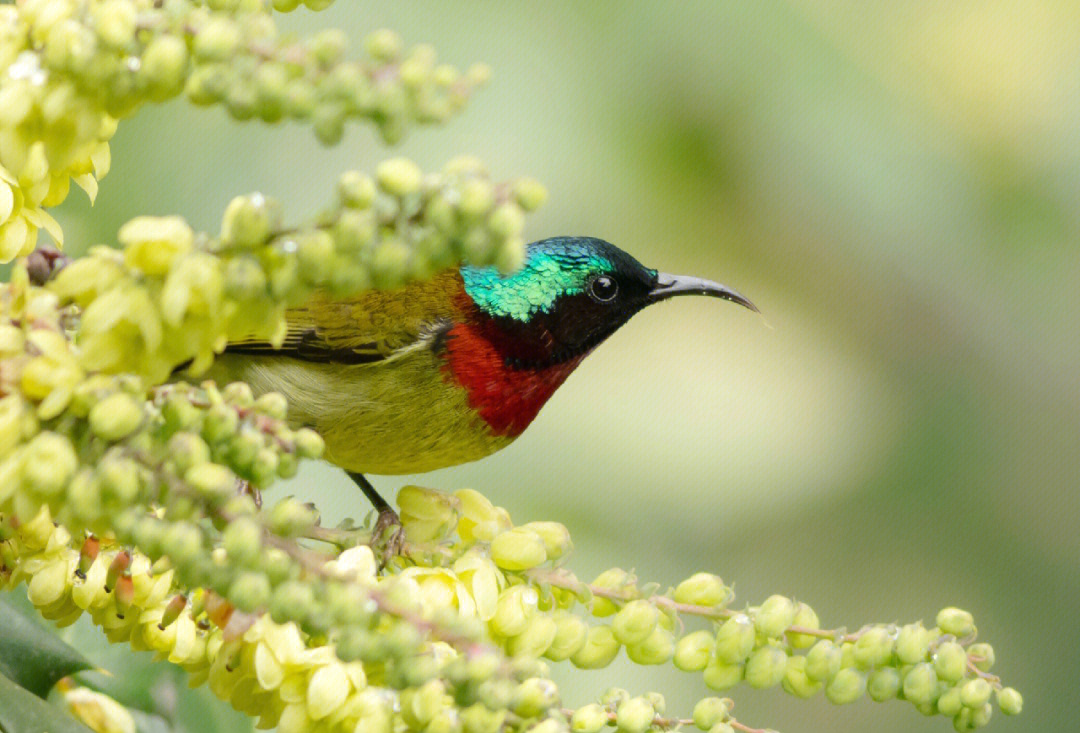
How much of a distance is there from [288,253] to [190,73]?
0.11 metres

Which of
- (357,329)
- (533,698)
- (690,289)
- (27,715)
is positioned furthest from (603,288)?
(533,698)

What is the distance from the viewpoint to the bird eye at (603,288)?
2480 mm

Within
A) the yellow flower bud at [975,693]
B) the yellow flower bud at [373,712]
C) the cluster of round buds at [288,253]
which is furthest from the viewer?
the yellow flower bud at [975,693]

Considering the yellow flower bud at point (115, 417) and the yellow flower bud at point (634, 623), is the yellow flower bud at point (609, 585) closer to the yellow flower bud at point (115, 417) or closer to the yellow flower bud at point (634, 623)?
the yellow flower bud at point (634, 623)

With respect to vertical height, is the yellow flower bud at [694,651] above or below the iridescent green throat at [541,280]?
below

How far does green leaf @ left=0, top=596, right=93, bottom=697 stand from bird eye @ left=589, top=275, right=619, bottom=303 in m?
1.42

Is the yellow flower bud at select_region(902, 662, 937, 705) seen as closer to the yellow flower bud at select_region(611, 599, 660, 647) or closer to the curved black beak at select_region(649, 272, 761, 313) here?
the yellow flower bud at select_region(611, 599, 660, 647)

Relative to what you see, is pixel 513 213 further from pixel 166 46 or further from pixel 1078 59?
pixel 1078 59

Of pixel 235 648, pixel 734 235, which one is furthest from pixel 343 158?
pixel 235 648

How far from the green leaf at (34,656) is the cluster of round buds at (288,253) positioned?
565 mm

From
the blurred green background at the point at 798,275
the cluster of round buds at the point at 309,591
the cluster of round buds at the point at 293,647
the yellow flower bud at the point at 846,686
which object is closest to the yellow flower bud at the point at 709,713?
the cluster of round buds at the point at 309,591

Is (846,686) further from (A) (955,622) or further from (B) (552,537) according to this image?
(B) (552,537)

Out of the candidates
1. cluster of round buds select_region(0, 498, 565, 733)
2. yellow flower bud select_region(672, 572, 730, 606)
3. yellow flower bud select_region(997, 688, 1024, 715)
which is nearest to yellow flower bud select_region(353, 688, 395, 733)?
cluster of round buds select_region(0, 498, 565, 733)

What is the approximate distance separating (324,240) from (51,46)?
20 cm
